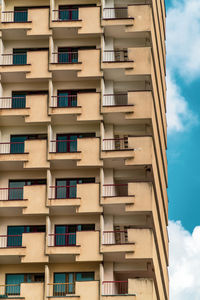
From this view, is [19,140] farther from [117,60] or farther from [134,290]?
[134,290]

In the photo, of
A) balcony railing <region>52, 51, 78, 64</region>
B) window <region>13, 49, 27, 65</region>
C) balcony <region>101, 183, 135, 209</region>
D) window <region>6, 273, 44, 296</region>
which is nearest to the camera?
window <region>6, 273, 44, 296</region>

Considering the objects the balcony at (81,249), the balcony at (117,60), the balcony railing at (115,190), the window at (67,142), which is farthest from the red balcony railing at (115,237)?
the balcony at (117,60)

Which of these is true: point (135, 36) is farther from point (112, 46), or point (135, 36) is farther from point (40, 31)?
point (40, 31)

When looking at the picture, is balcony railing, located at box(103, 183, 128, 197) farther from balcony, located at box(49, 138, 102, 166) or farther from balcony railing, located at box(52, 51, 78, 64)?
balcony railing, located at box(52, 51, 78, 64)

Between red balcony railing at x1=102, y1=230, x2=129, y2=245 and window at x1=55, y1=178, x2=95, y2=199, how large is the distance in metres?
3.73

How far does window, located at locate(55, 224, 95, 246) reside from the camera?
74750mm

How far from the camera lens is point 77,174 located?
7706cm

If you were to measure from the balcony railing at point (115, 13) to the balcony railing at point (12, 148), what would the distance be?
11473 millimetres

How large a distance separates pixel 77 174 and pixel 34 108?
18.2ft

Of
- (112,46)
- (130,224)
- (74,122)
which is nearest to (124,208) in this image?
(130,224)

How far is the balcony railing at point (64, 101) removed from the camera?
78.9 meters

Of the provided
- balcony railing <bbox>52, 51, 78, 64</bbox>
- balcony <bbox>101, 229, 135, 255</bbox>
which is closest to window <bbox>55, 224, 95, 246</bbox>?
balcony <bbox>101, 229, 135, 255</bbox>

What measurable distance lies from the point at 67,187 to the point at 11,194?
389 cm

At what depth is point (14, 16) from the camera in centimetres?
8244
